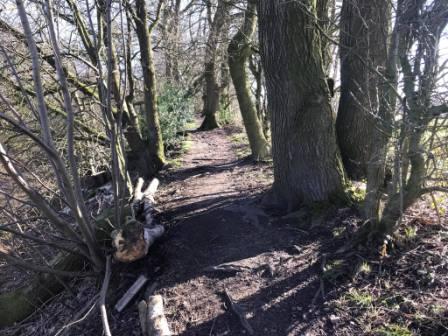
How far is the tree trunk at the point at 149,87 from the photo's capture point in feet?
23.5

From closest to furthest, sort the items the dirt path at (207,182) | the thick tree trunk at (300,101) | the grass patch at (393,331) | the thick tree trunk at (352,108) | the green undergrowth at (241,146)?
the grass patch at (393,331), the thick tree trunk at (300,101), the thick tree trunk at (352,108), the dirt path at (207,182), the green undergrowth at (241,146)

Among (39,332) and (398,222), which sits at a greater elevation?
(398,222)

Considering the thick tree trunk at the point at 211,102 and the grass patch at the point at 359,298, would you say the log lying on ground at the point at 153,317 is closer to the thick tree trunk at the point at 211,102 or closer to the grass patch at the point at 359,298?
the grass patch at the point at 359,298

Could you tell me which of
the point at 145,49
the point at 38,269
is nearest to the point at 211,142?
the point at 145,49

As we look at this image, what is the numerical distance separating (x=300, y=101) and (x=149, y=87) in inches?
185

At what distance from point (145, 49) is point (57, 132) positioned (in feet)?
9.09

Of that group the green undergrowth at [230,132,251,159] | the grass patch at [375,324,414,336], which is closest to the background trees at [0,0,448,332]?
the grass patch at [375,324,414,336]

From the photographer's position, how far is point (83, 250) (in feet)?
11.5

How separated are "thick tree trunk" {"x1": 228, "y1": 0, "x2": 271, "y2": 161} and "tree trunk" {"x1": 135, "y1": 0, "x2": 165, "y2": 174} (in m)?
1.95

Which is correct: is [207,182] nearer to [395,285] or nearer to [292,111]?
[292,111]

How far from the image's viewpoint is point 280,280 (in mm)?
3102

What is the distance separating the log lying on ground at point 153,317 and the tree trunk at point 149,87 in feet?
17.4

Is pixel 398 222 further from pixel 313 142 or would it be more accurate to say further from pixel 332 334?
pixel 313 142

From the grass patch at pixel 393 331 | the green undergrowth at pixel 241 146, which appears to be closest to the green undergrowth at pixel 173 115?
the green undergrowth at pixel 241 146
